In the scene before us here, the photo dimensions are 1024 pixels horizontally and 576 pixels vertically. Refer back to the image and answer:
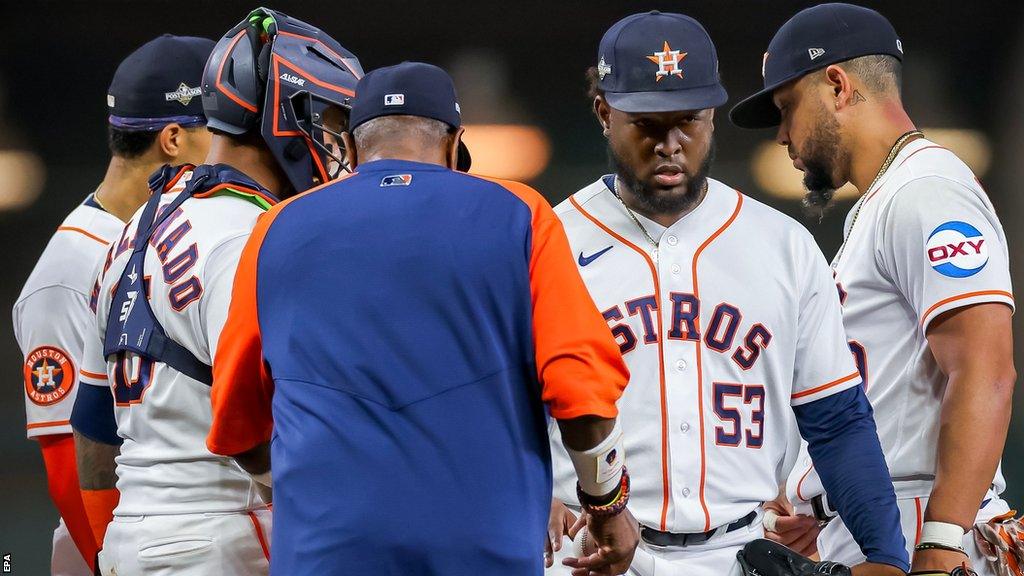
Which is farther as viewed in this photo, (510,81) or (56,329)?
(510,81)

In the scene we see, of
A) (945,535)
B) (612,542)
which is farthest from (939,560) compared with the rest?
(612,542)

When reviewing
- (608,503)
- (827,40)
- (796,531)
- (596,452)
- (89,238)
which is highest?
(827,40)

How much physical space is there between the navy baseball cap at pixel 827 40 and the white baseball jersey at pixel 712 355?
0.58 m

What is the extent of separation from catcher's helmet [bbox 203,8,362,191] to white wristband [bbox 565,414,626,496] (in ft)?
3.21

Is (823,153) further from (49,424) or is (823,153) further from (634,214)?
(49,424)

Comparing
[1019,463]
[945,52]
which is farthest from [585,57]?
[1019,463]

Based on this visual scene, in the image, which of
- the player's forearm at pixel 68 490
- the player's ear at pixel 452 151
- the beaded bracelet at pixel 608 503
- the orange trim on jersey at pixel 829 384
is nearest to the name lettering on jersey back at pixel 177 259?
the player's ear at pixel 452 151

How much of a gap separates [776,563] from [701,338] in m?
0.43

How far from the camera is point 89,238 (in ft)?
10.8

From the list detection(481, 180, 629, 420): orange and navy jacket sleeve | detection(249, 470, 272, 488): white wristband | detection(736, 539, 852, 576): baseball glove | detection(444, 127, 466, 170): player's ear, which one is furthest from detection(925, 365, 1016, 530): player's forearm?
detection(249, 470, 272, 488): white wristband

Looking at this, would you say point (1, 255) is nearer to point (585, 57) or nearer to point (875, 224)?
point (585, 57)

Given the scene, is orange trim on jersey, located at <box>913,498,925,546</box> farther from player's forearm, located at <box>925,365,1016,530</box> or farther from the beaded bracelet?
the beaded bracelet

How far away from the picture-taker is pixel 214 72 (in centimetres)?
254

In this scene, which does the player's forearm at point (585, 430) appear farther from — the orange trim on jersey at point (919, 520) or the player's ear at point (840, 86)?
the player's ear at point (840, 86)
